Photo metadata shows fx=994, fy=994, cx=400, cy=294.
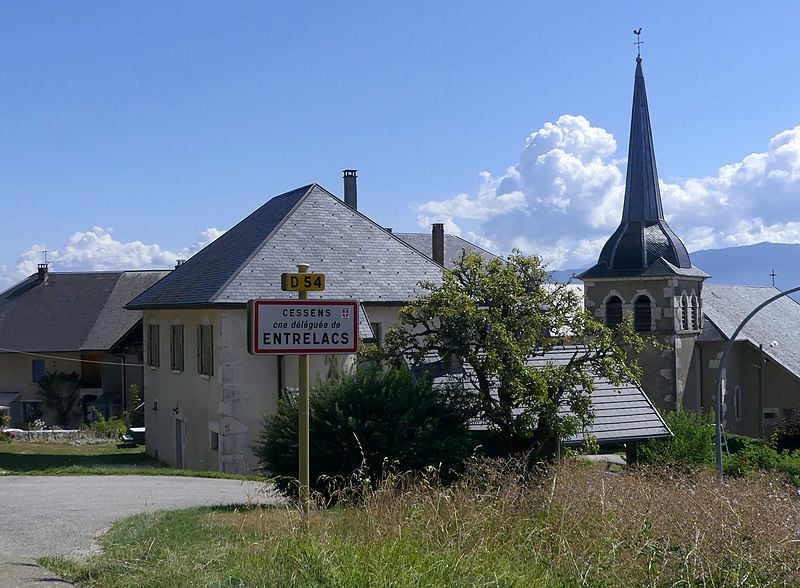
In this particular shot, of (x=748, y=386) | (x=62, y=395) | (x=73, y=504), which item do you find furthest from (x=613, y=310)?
(x=73, y=504)

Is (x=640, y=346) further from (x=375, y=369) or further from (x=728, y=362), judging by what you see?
(x=728, y=362)

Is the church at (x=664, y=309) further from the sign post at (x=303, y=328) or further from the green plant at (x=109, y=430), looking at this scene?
the sign post at (x=303, y=328)

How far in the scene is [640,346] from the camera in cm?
1878

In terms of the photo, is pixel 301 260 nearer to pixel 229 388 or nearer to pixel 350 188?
pixel 229 388

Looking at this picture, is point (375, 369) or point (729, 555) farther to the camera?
point (375, 369)

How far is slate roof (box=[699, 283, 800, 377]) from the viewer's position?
159 feet

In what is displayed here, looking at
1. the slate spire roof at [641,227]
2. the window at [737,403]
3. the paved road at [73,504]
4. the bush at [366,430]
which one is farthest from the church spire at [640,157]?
the bush at [366,430]

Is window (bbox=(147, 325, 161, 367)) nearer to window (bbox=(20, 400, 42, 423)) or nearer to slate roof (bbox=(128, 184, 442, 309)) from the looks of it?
slate roof (bbox=(128, 184, 442, 309))

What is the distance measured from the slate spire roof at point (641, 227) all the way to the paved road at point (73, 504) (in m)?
26.8

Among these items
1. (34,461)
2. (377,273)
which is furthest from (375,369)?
(34,461)

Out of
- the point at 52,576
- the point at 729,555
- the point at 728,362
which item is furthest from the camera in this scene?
the point at 728,362

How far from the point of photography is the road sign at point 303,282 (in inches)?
331

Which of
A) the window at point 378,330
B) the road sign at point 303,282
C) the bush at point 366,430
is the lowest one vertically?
the bush at point 366,430

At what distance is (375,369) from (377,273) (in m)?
14.0
